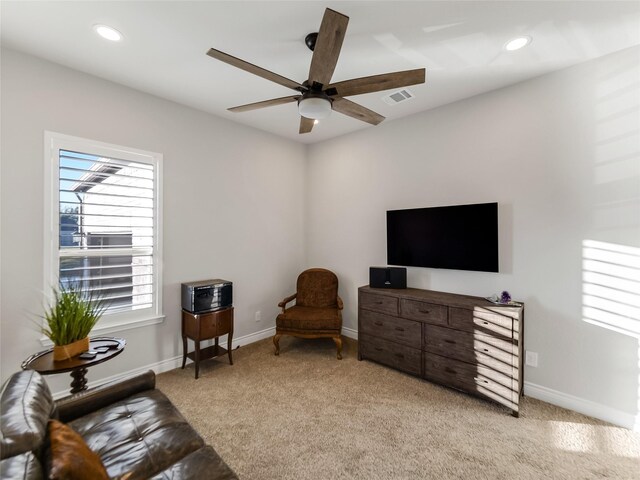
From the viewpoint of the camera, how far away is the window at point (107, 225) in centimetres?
251

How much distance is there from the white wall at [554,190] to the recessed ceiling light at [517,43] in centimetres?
61

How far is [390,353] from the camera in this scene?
3.15 metres

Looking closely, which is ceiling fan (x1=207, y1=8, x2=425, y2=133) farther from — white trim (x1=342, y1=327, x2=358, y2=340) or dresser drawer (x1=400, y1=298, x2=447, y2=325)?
white trim (x1=342, y1=327, x2=358, y2=340)

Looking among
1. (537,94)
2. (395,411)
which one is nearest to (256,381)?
(395,411)

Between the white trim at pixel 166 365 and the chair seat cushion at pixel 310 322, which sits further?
the chair seat cushion at pixel 310 322

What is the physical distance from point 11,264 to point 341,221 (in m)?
3.36

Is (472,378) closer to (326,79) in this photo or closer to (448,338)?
(448,338)

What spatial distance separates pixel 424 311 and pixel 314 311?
1.39 metres

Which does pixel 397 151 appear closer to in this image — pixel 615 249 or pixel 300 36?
pixel 300 36

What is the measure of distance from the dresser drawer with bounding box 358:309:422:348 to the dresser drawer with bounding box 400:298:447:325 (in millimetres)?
76

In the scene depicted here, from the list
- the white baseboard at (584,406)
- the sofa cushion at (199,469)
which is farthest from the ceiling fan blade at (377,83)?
the white baseboard at (584,406)

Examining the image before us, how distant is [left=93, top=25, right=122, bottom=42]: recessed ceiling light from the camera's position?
205 centimetres

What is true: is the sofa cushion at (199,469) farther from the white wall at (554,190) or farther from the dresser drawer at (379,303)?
the white wall at (554,190)

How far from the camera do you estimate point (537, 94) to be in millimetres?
2656
